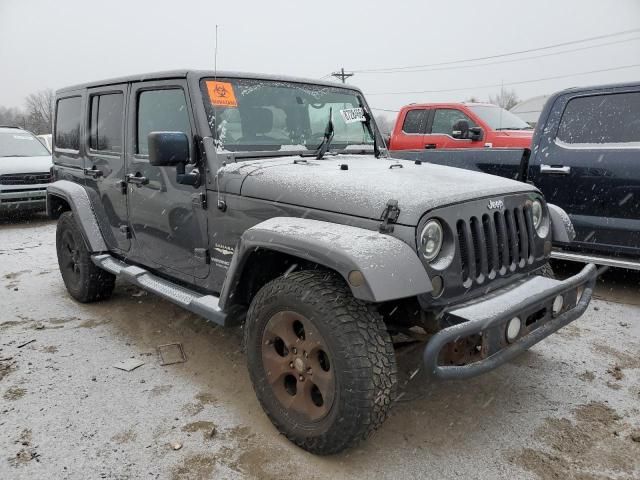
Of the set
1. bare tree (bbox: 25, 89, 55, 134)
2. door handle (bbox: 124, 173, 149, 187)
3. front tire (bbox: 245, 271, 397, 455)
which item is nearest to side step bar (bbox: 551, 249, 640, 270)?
front tire (bbox: 245, 271, 397, 455)

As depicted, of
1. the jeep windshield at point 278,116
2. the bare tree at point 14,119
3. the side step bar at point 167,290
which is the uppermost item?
the jeep windshield at point 278,116

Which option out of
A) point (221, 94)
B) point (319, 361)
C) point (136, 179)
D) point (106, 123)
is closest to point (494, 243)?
point (319, 361)

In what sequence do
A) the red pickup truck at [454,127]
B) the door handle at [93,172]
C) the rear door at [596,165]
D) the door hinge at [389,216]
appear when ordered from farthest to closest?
the red pickup truck at [454,127]
the rear door at [596,165]
the door handle at [93,172]
the door hinge at [389,216]

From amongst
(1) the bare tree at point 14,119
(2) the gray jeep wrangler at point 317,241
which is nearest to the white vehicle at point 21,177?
(2) the gray jeep wrangler at point 317,241

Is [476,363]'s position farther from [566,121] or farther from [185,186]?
[566,121]

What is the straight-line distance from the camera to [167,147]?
2855mm

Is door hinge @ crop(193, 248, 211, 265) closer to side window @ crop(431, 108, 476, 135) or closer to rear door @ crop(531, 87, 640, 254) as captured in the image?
rear door @ crop(531, 87, 640, 254)

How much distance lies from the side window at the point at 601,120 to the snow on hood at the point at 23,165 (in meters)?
8.30

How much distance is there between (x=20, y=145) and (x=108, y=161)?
7.37m

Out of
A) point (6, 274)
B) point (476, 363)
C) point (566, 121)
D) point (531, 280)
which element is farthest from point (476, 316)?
point (6, 274)

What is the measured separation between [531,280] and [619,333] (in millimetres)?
1754

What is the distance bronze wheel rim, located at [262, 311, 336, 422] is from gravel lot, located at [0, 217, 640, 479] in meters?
0.25

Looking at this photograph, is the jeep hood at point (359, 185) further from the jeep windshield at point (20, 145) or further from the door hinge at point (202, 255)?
the jeep windshield at point (20, 145)

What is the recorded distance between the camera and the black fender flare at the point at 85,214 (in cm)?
413
